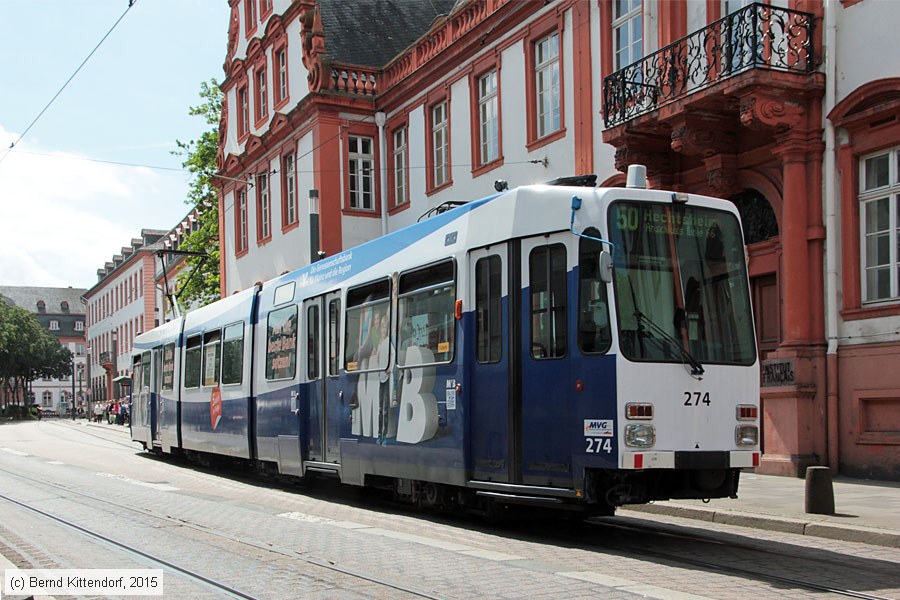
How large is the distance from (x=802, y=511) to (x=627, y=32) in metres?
11.6

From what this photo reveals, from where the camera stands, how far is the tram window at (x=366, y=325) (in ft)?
43.0

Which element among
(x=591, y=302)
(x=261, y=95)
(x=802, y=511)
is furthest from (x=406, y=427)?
(x=261, y=95)

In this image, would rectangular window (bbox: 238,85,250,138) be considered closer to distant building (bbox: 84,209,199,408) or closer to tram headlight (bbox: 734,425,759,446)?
distant building (bbox: 84,209,199,408)

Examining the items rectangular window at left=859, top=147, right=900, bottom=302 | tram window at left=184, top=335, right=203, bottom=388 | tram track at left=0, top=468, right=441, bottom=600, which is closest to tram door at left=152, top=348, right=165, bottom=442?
tram window at left=184, top=335, right=203, bottom=388

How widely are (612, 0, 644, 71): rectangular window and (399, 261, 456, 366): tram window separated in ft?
31.8

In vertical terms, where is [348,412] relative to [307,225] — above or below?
below

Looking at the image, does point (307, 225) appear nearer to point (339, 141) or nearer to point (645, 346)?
point (339, 141)

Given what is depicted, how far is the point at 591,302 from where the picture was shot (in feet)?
32.2

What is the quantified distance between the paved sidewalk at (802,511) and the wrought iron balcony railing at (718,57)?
244 inches

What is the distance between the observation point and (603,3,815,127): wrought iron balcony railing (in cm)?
1639

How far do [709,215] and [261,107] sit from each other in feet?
96.0

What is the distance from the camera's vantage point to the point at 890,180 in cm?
1568

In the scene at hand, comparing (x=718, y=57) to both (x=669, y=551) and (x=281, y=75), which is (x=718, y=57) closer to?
(x=669, y=551)

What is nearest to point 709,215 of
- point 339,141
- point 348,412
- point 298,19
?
point 348,412
